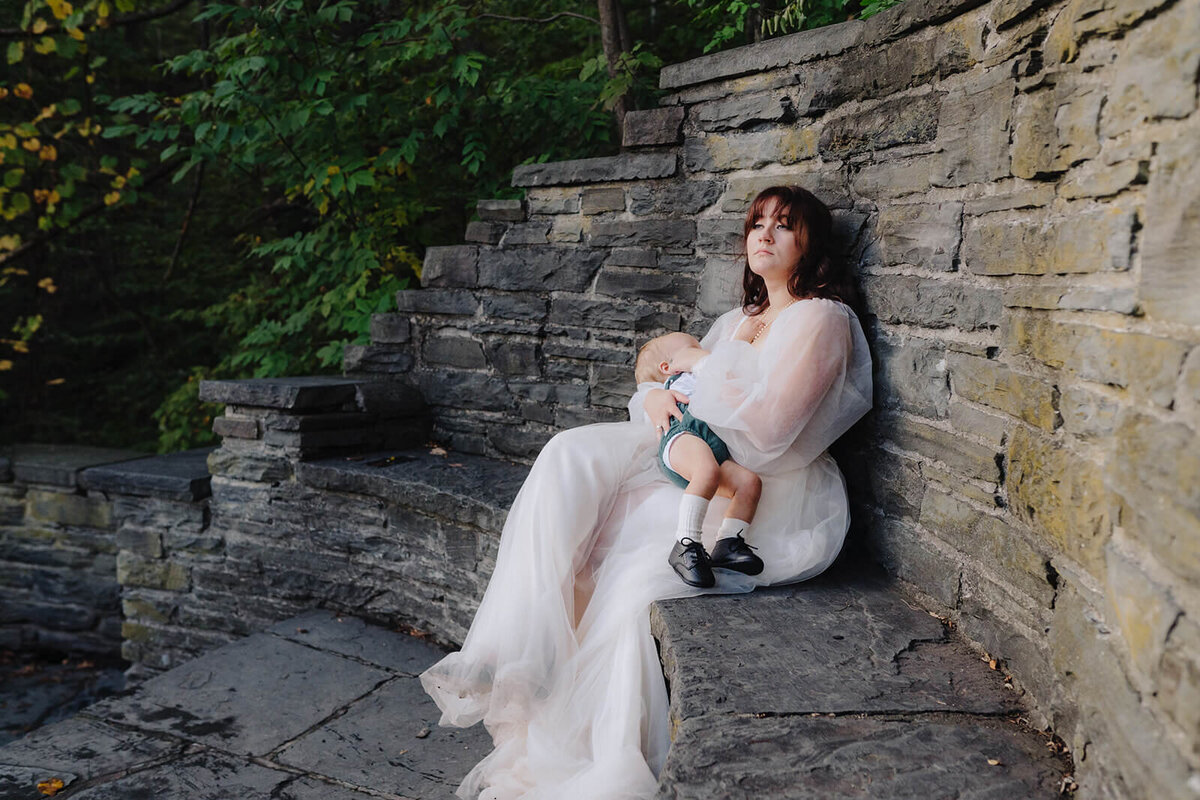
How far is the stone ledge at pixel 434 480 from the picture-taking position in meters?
3.38

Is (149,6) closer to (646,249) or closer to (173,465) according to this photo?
(173,465)

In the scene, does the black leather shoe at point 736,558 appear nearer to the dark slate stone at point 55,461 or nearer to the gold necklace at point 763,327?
the gold necklace at point 763,327

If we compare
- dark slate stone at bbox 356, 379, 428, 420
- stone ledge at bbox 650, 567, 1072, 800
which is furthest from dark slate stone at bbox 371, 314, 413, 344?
stone ledge at bbox 650, 567, 1072, 800

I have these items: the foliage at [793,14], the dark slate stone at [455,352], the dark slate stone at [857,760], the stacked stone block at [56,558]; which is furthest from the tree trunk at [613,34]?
the stacked stone block at [56,558]

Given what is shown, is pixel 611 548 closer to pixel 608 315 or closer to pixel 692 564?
pixel 692 564

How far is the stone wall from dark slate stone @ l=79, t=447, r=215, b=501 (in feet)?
5.35

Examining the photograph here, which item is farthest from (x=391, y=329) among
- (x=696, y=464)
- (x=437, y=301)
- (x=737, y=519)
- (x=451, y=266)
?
(x=737, y=519)

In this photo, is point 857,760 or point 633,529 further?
point 633,529

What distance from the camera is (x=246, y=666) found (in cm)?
345

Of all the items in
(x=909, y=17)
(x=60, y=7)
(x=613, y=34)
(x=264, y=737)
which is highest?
(x=60, y=7)

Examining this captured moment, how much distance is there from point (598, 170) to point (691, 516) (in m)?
1.72

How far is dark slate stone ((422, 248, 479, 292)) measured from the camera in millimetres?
3967

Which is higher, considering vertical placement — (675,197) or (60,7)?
(60,7)

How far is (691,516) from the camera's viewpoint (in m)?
2.40
